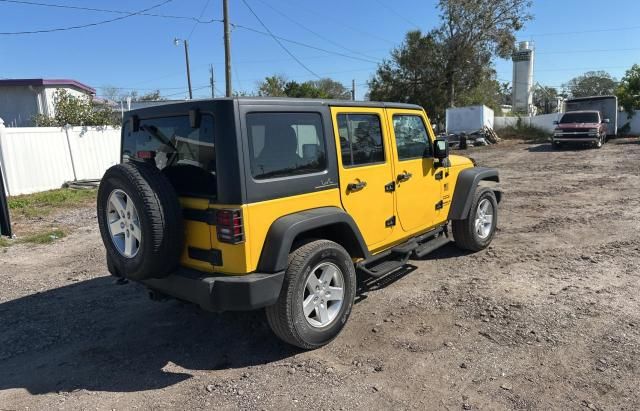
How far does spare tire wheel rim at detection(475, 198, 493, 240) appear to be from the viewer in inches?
244

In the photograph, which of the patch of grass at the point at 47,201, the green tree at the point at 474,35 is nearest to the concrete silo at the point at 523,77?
the green tree at the point at 474,35

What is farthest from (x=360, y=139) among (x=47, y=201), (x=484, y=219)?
(x=47, y=201)

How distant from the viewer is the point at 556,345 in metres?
3.69

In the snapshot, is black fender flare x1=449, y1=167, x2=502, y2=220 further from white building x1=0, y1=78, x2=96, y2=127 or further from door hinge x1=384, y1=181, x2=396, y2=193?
white building x1=0, y1=78, x2=96, y2=127

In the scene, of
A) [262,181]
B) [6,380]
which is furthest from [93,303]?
[262,181]

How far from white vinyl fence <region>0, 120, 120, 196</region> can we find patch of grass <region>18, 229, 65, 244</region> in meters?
4.63

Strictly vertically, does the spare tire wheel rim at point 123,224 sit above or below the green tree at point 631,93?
below

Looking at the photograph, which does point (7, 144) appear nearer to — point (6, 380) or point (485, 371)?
point (6, 380)

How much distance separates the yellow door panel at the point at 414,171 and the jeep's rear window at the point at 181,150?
197 cm

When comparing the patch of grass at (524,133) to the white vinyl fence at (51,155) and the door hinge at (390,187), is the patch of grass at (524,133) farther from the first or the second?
the door hinge at (390,187)

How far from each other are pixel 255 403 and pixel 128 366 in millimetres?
1168

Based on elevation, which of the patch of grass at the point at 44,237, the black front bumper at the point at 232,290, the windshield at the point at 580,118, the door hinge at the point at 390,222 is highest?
the windshield at the point at 580,118

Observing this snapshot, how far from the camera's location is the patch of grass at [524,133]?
1216 inches

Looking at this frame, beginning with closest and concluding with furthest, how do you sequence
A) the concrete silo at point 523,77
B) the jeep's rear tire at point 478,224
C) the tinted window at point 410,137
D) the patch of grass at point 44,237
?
→ the tinted window at point 410,137 < the jeep's rear tire at point 478,224 < the patch of grass at point 44,237 < the concrete silo at point 523,77
